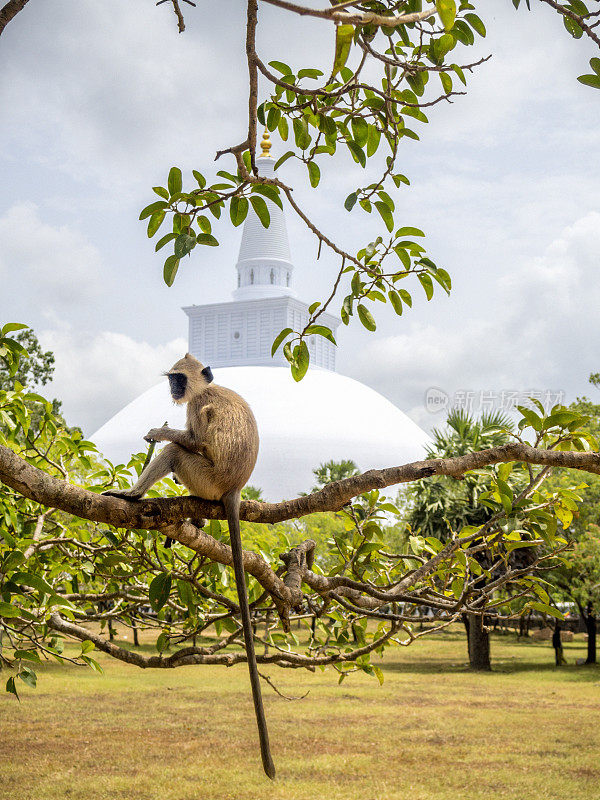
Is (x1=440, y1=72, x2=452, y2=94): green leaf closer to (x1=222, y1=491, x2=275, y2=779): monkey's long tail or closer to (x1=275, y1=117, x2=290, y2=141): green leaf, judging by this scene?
(x1=275, y1=117, x2=290, y2=141): green leaf

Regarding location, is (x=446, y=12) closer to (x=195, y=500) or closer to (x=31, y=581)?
(x=195, y=500)

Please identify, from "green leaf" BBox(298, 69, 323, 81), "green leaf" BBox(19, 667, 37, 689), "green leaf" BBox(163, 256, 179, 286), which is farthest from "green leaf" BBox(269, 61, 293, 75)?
"green leaf" BBox(19, 667, 37, 689)

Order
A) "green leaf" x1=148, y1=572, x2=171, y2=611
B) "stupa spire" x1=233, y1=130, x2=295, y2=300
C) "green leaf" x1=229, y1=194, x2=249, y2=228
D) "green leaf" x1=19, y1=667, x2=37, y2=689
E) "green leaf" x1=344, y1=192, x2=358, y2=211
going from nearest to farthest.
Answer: "green leaf" x1=229, y1=194, x2=249, y2=228 → "green leaf" x1=344, y1=192, x2=358, y2=211 → "green leaf" x1=148, y1=572, x2=171, y2=611 → "green leaf" x1=19, y1=667, x2=37, y2=689 → "stupa spire" x1=233, y1=130, x2=295, y2=300

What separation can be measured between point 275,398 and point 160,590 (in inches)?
2381

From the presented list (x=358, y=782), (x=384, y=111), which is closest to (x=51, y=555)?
(x=384, y=111)

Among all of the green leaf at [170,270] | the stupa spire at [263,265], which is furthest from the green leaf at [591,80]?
the stupa spire at [263,265]

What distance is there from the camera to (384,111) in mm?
2992

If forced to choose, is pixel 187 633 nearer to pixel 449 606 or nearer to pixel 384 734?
pixel 449 606

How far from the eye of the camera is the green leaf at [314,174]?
3.04m

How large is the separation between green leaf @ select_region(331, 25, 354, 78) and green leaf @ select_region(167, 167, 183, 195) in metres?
0.72

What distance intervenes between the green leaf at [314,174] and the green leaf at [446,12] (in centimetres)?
113

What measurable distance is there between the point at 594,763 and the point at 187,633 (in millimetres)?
8963

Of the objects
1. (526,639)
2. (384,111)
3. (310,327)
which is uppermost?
(384,111)

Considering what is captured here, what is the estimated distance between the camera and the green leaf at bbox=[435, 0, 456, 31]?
1.88 meters
